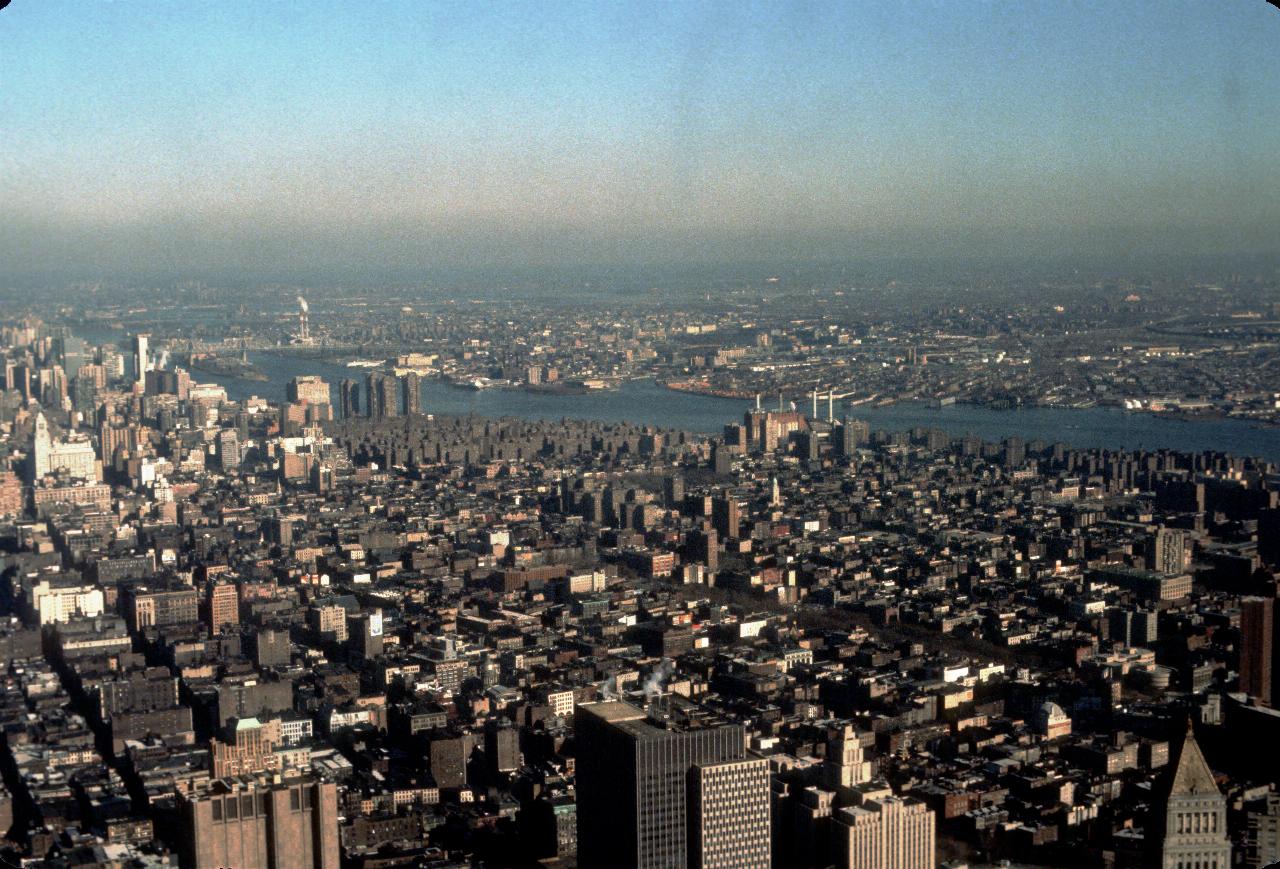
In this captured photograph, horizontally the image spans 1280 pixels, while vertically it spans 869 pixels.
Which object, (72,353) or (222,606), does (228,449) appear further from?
(222,606)

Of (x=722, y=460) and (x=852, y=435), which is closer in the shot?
(x=722, y=460)

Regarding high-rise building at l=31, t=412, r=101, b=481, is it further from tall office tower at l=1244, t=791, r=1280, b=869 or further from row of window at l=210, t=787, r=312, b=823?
tall office tower at l=1244, t=791, r=1280, b=869

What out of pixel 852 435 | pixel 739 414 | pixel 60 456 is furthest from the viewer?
pixel 739 414

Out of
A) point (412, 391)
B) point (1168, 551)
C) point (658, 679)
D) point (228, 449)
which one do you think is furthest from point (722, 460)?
point (658, 679)

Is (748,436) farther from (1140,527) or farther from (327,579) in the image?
(327,579)

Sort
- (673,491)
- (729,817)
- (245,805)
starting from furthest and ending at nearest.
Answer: (673,491) → (729,817) → (245,805)

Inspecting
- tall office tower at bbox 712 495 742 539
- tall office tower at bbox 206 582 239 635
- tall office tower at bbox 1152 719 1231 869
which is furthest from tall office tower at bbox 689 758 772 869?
tall office tower at bbox 712 495 742 539

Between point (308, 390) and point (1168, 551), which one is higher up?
point (308, 390)

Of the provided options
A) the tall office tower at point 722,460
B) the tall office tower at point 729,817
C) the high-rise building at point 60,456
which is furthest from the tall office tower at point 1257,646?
the high-rise building at point 60,456

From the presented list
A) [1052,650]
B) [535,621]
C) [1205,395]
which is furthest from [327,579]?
[1205,395]
